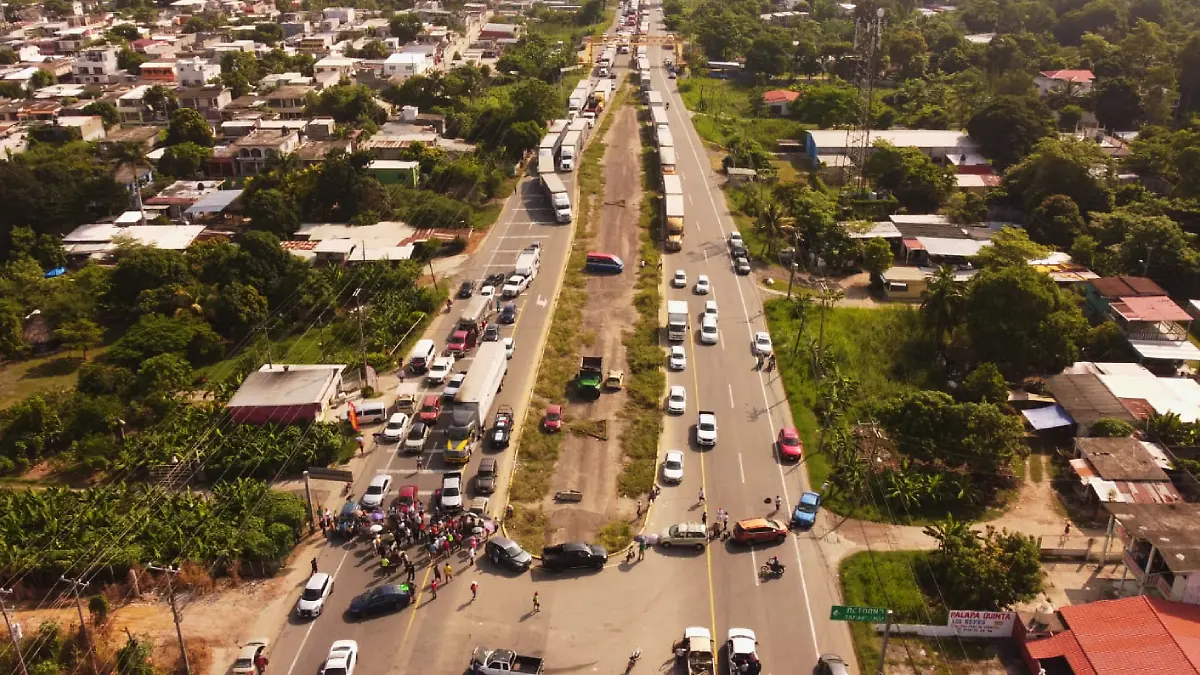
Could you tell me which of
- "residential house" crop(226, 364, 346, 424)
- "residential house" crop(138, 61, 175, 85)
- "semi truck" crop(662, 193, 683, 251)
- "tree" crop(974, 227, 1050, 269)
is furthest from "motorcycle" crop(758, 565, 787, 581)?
"residential house" crop(138, 61, 175, 85)

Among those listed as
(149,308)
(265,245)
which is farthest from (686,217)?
(149,308)

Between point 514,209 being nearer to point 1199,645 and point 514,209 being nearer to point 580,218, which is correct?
point 580,218

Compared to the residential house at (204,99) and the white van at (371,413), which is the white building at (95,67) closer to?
the residential house at (204,99)

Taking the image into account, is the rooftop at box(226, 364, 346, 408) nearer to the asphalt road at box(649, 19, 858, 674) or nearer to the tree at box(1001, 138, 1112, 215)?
the asphalt road at box(649, 19, 858, 674)

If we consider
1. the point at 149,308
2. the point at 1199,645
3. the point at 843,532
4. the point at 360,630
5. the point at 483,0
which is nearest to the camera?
the point at 1199,645

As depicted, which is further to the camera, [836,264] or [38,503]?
[836,264]

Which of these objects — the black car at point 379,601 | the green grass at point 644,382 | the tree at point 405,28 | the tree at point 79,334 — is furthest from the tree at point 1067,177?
the tree at point 405,28

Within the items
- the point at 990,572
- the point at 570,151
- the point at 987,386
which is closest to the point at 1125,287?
the point at 987,386
